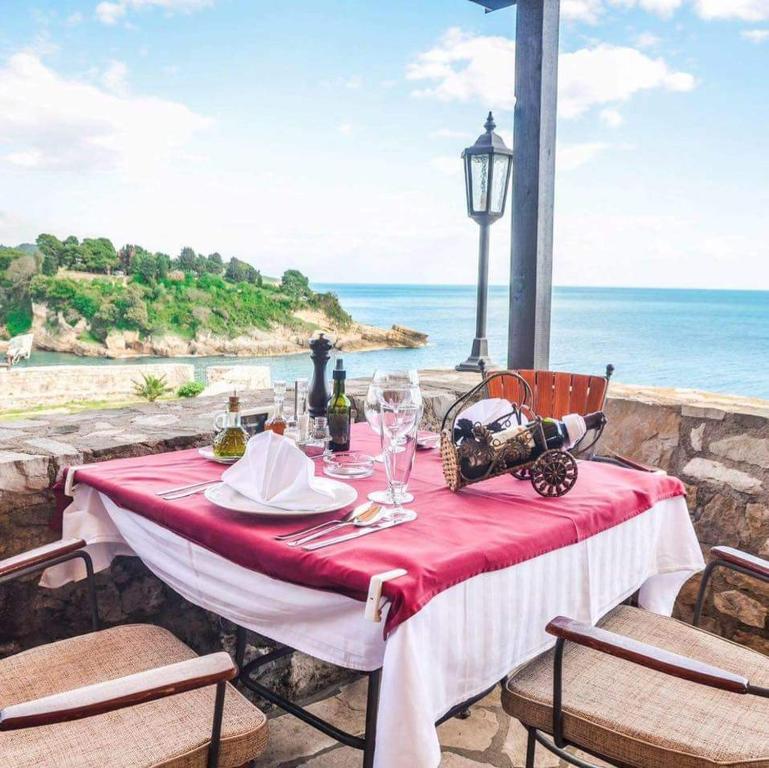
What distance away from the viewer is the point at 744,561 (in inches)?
59.4

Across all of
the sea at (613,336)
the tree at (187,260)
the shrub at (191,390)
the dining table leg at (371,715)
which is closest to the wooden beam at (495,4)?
the dining table leg at (371,715)

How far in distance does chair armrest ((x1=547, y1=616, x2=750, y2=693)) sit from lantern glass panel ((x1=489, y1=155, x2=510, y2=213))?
2.72 metres

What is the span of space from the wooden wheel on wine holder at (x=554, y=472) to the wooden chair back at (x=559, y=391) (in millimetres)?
848

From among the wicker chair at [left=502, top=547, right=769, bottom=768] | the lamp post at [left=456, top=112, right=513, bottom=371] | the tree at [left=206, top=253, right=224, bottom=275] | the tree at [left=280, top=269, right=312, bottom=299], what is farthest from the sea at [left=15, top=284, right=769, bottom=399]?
the wicker chair at [left=502, top=547, right=769, bottom=768]

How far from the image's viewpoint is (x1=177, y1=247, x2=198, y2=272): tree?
2690 centimetres

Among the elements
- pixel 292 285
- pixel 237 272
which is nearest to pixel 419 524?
pixel 292 285

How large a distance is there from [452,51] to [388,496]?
2973 centimetres

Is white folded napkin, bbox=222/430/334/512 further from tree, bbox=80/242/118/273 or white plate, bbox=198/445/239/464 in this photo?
tree, bbox=80/242/118/273

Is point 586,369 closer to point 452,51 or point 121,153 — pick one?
point 452,51

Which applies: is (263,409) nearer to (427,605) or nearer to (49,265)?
(427,605)

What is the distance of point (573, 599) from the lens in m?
1.32

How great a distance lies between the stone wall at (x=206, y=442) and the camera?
173 centimetres

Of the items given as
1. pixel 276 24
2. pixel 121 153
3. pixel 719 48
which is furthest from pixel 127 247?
pixel 719 48

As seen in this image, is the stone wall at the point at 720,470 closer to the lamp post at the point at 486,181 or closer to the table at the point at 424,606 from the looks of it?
the table at the point at 424,606
